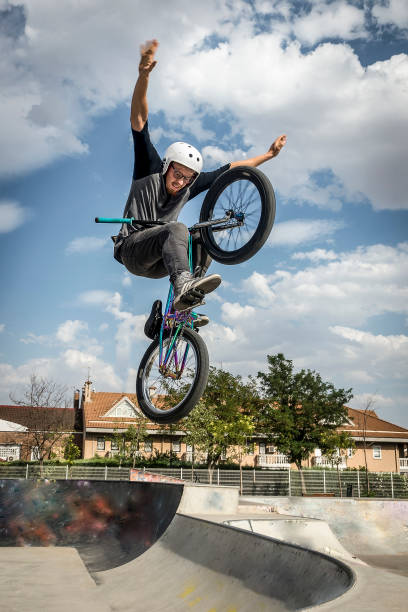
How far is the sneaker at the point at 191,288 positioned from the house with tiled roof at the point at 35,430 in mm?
33177

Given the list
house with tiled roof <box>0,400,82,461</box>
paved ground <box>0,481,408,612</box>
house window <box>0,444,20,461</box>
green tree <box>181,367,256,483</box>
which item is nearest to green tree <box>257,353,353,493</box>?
green tree <box>181,367,256,483</box>

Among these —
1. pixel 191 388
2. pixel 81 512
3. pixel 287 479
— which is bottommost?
pixel 287 479

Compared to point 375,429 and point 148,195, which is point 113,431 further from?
point 148,195

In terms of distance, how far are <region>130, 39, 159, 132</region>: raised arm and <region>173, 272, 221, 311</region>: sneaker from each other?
69.9 inches

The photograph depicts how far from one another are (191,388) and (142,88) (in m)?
3.23

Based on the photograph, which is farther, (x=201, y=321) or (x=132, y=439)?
(x=132, y=439)

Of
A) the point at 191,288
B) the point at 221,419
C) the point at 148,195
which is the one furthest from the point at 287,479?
the point at 191,288

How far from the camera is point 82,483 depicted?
11312 mm

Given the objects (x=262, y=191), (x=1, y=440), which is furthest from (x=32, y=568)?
(x=1, y=440)

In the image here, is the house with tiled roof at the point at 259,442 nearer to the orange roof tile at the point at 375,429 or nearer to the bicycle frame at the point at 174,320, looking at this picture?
the orange roof tile at the point at 375,429

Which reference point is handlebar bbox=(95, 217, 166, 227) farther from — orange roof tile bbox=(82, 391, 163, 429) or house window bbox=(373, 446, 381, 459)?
house window bbox=(373, 446, 381, 459)

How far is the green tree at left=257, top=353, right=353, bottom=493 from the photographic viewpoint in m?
41.5

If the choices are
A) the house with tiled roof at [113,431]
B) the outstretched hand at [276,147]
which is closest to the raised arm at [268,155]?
the outstretched hand at [276,147]

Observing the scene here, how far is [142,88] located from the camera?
5660 millimetres
